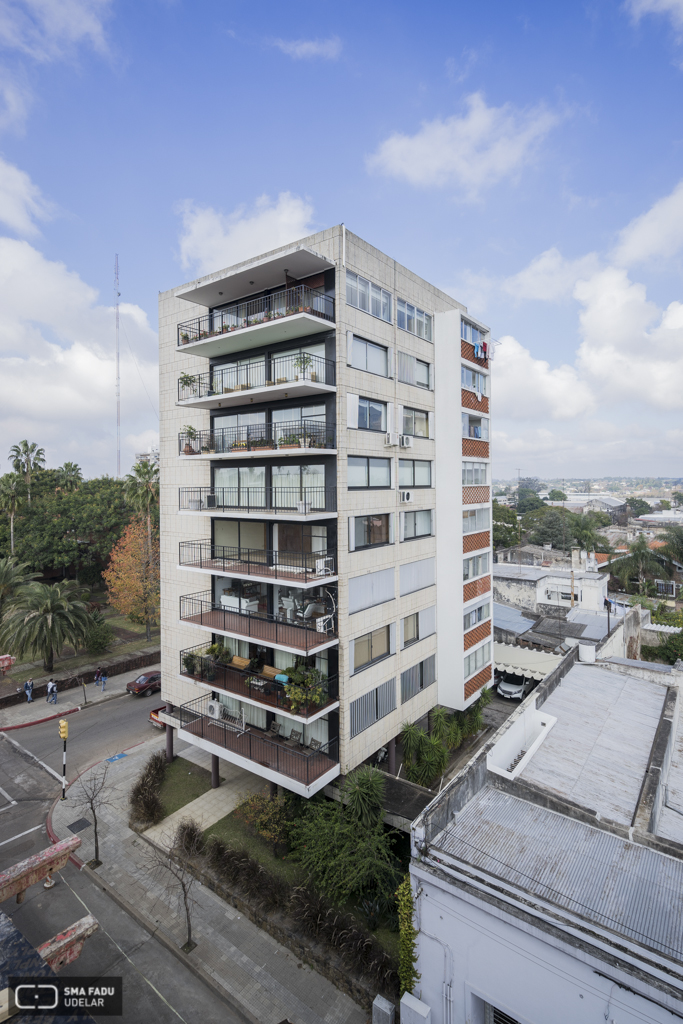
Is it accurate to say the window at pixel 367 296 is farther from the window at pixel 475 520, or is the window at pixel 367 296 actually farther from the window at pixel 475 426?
the window at pixel 475 520

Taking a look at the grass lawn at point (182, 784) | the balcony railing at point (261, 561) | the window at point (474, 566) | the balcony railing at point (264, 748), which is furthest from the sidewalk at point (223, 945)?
the window at point (474, 566)

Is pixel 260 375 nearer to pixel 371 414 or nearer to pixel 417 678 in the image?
pixel 371 414

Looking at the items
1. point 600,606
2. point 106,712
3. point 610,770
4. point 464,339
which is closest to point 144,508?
point 106,712

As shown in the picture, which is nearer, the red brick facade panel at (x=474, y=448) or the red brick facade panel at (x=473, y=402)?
the red brick facade panel at (x=473, y=402)

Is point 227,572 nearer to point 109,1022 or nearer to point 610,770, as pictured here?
point 109,1022

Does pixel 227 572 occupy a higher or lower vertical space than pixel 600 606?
higher

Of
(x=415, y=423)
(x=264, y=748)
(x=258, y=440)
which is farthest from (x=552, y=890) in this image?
(x=415, y=423)
